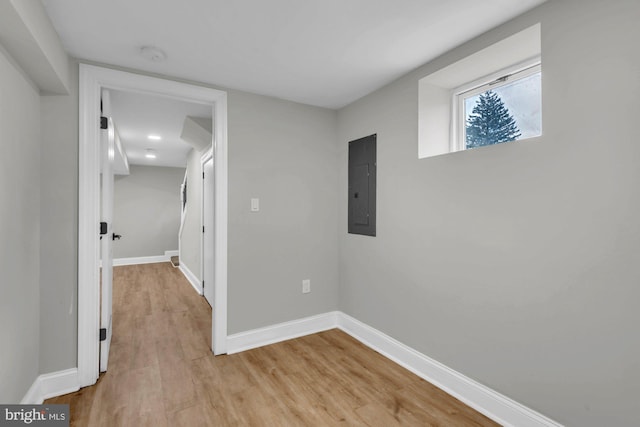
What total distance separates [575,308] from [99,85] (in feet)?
10.2

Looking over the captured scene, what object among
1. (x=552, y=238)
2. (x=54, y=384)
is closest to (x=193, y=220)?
(x=54, y=384)

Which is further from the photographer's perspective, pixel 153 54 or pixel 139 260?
pixel 139 260

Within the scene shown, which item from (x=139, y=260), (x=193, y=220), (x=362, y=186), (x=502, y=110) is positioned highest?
(x=502, y=110)

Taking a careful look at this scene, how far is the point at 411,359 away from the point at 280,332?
117 centimetres

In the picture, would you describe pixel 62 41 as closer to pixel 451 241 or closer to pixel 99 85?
pixel 99 85

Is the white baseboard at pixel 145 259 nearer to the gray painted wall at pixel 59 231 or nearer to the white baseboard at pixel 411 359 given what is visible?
the gray painted wall at pixel 59 231

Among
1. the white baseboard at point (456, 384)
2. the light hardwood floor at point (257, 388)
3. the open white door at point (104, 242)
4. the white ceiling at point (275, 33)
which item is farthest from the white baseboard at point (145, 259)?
the white baseboard at point (456, 384)

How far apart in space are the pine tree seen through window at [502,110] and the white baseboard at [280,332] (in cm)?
203

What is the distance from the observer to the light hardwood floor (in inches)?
69.4

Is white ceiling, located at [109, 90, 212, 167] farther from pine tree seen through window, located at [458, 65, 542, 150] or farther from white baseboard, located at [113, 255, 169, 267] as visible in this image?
white baseboard, located at [113, 255, 169, 267]

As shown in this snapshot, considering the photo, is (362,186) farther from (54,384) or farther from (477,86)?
(54,384)

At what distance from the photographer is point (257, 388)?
2061 mm

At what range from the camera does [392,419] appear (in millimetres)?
1753

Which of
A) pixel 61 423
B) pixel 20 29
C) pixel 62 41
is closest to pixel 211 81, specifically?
pixel 62 41
